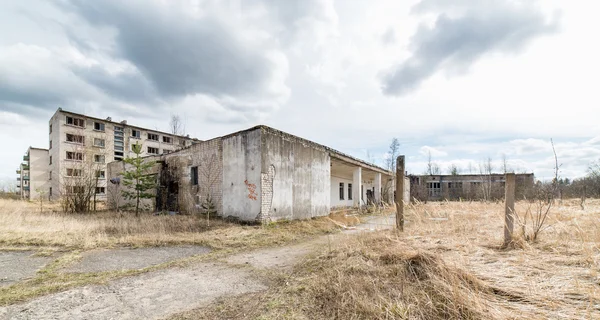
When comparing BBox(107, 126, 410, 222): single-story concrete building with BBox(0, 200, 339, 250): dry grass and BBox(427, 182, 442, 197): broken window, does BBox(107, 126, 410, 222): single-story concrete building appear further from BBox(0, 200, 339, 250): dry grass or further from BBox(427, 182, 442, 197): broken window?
BBox(427, 182, 442, 197): broken window

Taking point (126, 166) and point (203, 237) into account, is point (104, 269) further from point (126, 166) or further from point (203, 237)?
point (126, 166)

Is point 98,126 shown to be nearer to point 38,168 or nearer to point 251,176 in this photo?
point 38,168

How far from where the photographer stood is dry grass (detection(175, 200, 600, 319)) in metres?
2.27

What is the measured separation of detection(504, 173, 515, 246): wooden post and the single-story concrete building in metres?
6.06

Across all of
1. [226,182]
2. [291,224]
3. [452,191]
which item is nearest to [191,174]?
[226,182]

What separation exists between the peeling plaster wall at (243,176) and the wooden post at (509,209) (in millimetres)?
7034

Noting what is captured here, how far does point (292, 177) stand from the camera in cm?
1087

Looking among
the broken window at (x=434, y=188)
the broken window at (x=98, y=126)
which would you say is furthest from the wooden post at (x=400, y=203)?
the broken window at (x=434, y=188)

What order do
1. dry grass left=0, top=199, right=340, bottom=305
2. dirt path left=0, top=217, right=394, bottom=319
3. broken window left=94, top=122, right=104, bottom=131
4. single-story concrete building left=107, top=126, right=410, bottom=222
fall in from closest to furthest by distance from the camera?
1. dirt path left=0, top=217, right=394, bottom=319
2. dry grass left=0, top=199, right=340, bottom=305
3. single-story concrete building left=107, top=126, right=410, bottom=222
4. broken window left=94, top=122, right=104, bottom=131

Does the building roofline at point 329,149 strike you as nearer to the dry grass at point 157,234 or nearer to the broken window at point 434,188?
the dry grass at point 157,234

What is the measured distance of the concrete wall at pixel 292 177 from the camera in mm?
9625

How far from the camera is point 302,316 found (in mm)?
2762

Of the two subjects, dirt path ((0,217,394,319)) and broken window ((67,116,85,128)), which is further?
broken window ((67,116,85,128))

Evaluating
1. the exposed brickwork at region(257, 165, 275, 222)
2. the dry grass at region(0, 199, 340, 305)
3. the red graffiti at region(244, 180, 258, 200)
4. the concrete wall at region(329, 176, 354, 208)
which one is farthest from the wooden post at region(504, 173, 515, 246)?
the concrete wall at region(329, 176, 354, 208)
